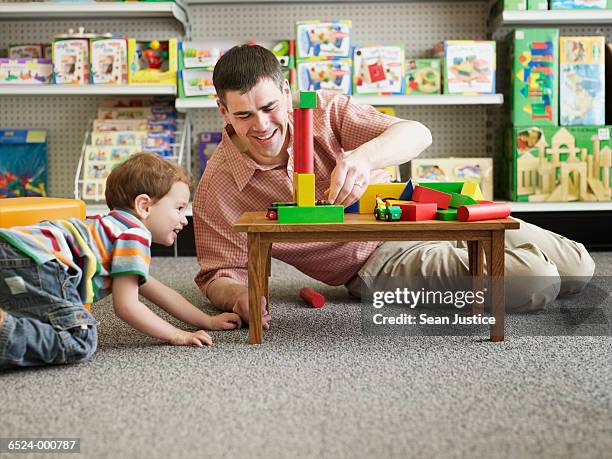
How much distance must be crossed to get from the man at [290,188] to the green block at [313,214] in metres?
0.21

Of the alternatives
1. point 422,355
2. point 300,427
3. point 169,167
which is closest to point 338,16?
point 169,167

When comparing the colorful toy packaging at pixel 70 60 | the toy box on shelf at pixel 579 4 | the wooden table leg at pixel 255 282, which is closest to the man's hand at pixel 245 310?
the wooden table leg at pixel 255 282

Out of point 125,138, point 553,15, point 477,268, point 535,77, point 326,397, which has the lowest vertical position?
point 326,397

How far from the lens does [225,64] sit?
162cm

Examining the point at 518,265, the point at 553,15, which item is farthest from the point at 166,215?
the point at 553,15

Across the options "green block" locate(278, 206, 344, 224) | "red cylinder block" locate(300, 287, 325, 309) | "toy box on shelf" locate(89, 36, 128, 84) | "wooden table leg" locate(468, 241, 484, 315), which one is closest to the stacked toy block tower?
"green block" locate(278, 206, 344, 224)

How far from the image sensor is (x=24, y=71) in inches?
116

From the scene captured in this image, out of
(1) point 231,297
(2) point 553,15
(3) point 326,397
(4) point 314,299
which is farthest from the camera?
(2) point 553,15

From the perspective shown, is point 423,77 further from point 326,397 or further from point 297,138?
point 326,397

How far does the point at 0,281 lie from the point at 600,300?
54.8 inches

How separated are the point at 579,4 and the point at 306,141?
1882 mm

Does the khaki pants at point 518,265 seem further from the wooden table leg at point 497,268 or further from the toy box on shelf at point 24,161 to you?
the toy box on shelf at point 24,161

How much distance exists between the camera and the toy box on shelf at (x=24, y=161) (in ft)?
10.3

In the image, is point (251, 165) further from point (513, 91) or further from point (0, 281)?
point (513, 91)
